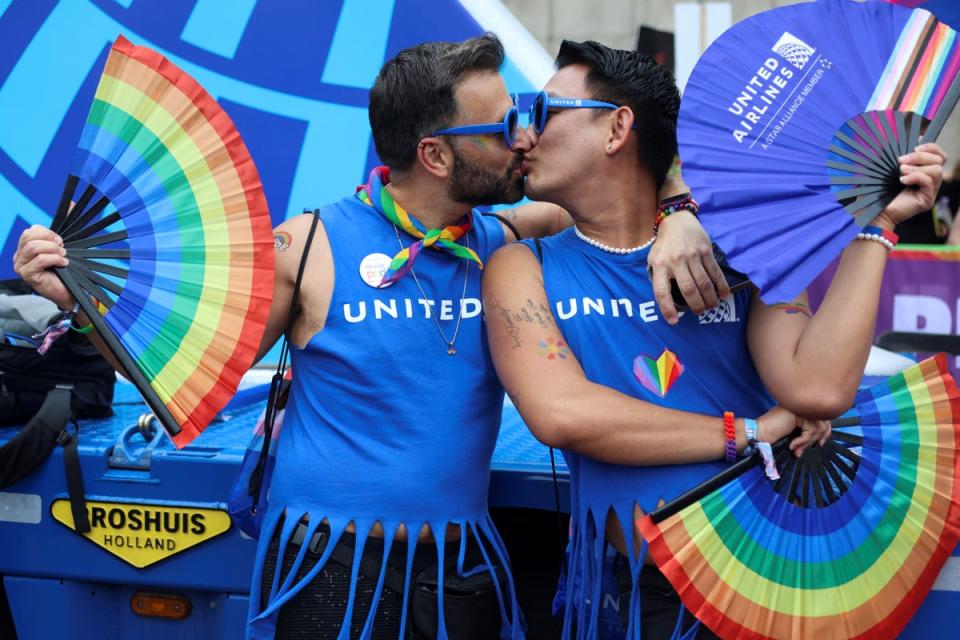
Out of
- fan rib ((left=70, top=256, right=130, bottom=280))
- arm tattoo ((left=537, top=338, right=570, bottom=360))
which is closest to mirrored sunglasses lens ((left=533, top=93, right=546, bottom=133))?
arm tattoo ((left=537, top=338, right=570, bottom=360))

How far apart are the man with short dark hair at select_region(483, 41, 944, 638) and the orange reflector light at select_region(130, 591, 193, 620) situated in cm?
99

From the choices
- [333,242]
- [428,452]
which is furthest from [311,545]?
[333,242]

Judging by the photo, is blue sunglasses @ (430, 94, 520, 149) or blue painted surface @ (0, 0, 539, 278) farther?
blue painted surface @ (0, 0, 539, 278)

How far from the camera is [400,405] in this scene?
2.33 metres

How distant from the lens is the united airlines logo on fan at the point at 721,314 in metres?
2.23

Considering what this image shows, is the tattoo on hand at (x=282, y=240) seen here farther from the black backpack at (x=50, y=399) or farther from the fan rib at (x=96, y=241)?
the black backpack at (x=50, y=399)

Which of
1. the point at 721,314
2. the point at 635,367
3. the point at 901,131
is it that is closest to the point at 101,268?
the point at 635,367

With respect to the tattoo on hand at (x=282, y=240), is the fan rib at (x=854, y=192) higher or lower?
higher

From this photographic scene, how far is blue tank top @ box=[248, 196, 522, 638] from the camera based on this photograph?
2.33m

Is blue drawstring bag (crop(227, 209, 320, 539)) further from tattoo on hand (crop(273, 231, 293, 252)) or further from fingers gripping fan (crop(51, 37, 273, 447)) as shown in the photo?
fingers gripping fan (crop(51, 37, 273, 447))

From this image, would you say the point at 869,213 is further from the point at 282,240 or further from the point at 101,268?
the point at 101,268

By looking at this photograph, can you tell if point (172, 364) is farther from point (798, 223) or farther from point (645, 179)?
point (798, 223)

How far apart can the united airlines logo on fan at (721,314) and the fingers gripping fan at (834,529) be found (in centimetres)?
27

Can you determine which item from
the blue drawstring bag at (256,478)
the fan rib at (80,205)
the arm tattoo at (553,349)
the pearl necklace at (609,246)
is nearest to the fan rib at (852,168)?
the pearl necklace at (609,246)
